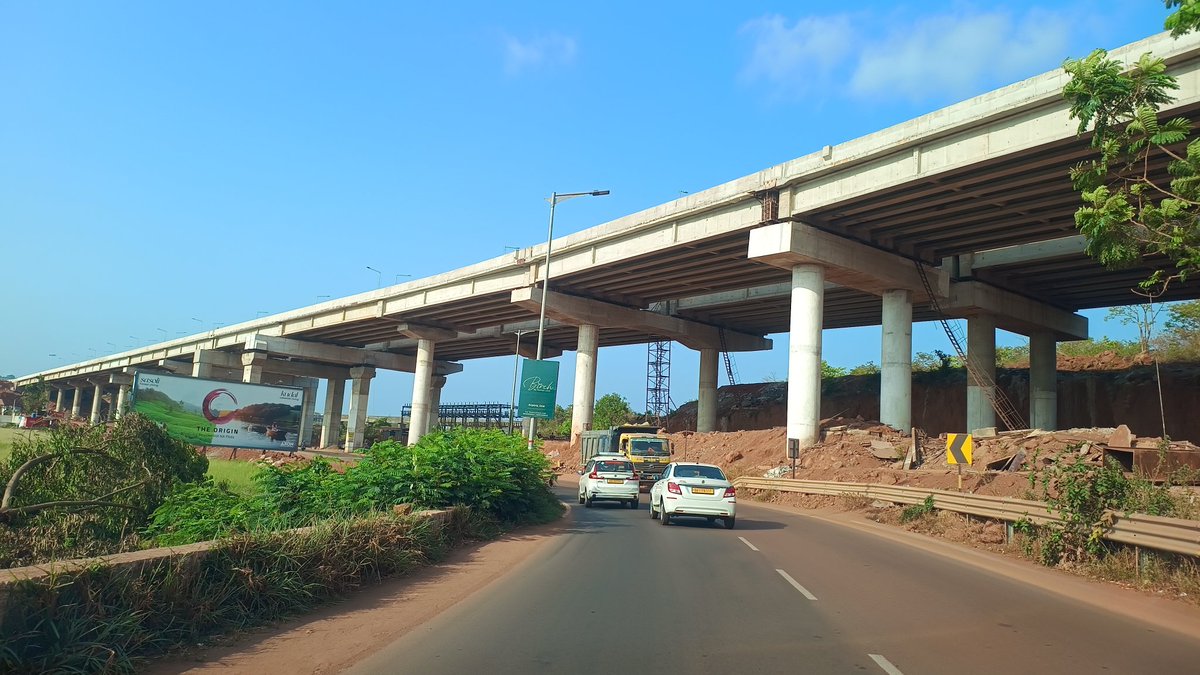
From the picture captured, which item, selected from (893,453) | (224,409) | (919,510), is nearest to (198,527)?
(919,510)

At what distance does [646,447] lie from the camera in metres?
34.9

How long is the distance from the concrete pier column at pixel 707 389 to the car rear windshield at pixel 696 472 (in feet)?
127

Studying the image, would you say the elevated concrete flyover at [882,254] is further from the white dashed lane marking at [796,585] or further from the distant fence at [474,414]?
the distant fence at [474,414]

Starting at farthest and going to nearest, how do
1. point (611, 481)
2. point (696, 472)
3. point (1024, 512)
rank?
point (611, 481)
point (696, 472)
point (1024, 512)

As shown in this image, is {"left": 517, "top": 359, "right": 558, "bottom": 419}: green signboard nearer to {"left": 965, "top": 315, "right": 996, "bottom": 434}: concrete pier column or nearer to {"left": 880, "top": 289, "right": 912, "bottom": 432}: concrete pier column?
{"left": 880, "top": 289, "right": 912, "bottom": 432}: concrete pier column

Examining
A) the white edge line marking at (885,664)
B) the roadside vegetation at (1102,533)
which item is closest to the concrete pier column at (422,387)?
the roadside vegetation at (1102,533)

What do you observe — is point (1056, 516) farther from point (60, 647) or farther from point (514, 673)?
point (60, 647)

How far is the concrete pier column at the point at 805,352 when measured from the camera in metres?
35.6

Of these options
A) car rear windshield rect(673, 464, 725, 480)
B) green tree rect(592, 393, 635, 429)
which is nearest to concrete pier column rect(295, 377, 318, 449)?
green tree rect(592, 393, 635, 429)

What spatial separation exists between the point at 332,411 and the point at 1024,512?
300 ft

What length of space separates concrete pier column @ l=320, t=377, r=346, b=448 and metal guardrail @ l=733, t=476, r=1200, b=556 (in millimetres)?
75025

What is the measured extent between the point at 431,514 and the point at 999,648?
9.04 metres

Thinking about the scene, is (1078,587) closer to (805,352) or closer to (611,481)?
(611,481)

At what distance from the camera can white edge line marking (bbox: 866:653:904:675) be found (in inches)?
274
